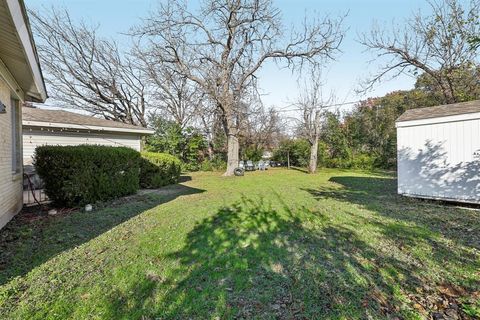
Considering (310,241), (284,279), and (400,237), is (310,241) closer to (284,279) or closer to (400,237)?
(284,279)

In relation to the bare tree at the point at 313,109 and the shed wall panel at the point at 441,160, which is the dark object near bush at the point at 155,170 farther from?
the bare tree at the point at 313,109

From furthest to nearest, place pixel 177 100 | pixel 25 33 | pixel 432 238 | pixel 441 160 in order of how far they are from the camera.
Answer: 1. pixel 177 100
2. pixel 441 160
3. pixel 432 238
4. pixel 25 33

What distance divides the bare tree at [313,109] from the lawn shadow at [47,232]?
46.1ft

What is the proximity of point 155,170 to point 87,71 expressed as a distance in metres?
16.0

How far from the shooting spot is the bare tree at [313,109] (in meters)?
17.9

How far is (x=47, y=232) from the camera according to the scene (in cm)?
429

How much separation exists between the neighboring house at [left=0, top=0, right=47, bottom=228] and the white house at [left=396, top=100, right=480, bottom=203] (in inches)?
359

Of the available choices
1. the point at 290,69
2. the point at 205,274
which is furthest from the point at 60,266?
the point at 290,69

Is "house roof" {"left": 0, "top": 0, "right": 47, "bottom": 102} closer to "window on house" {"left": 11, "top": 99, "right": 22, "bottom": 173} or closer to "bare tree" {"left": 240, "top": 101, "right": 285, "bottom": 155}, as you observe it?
"window on house" {"left": 11, "top": 99, "right": 22, "bottom": 173}

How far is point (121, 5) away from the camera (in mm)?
11828

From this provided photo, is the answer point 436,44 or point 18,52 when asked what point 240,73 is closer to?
point 436,44

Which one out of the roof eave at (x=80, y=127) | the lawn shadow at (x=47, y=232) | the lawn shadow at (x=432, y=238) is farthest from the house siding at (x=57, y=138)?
the lawn shadow at (x=432, y=238)

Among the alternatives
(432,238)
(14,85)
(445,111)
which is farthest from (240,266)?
(445,111)

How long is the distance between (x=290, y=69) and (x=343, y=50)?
330cm
